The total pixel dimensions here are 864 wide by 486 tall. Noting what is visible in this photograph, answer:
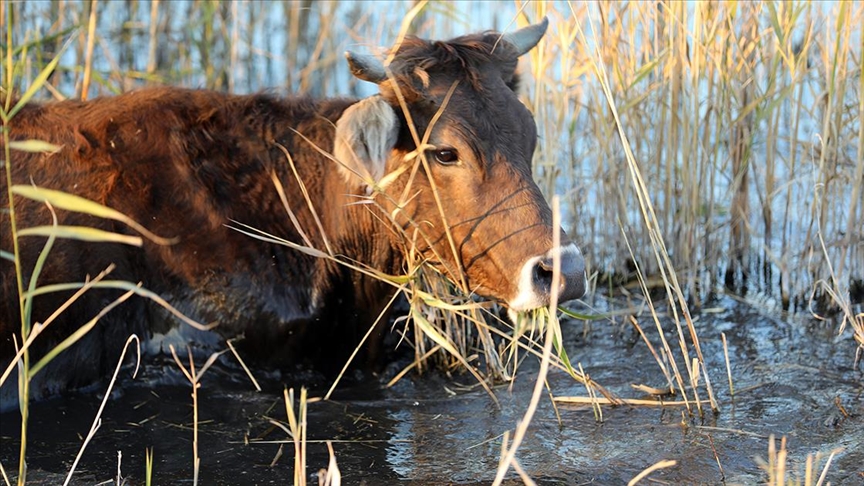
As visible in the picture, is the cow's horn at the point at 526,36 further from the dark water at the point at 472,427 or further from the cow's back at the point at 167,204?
the dark water at the point at 472,427

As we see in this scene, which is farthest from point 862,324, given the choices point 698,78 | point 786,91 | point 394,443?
point 394,443

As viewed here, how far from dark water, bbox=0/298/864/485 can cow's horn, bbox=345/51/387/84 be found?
4.87ft

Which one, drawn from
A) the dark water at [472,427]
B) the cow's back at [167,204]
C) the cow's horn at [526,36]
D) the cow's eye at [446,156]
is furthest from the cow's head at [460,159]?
the dark water at [472,427]

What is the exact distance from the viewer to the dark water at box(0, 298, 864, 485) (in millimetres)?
3943

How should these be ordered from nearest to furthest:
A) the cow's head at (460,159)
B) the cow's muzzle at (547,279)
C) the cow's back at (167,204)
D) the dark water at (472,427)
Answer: the dark water at (472,427) < the cow's muzzle at (547,279) < the cow's head at (460,159) < the cow's back at (167,204)

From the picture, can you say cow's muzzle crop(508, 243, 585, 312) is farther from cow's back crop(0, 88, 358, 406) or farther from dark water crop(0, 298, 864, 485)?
cow's back crop(0, 88, 358, 406)

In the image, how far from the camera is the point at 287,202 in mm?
4910

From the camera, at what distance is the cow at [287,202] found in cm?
444

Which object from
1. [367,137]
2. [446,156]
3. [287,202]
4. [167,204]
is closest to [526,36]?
[446,156]

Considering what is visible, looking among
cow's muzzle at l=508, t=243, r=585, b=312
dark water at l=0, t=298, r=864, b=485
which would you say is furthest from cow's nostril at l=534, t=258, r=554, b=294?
dark water at l=0, t=298, r=864, b=485

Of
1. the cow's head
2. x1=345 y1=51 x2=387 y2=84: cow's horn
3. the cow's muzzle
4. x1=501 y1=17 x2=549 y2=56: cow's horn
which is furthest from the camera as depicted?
x1=501 y1=17 x2=549 y2=56: cow's horn

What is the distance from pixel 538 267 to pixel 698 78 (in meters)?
2.11

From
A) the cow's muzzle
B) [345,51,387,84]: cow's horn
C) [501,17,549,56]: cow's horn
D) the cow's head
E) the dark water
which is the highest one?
[501,17,549,56]: cow's horn

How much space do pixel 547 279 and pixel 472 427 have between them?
0.75 meters
